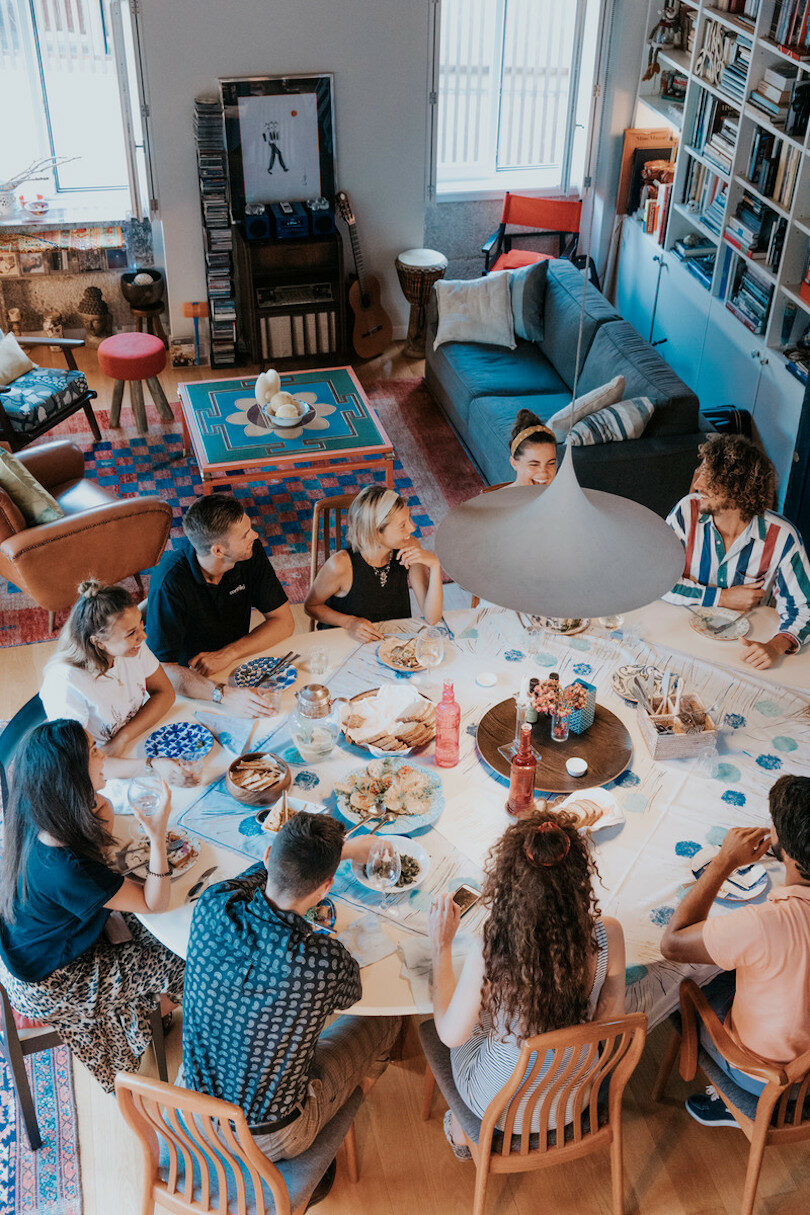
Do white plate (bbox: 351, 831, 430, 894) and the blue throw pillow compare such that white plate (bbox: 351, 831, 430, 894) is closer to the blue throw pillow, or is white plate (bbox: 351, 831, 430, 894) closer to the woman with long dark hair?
the woman with long dark hair

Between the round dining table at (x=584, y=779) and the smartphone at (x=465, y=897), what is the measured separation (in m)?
0.03

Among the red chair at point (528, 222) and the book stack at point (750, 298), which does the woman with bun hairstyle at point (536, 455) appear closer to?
the book stack at point (750, 298)

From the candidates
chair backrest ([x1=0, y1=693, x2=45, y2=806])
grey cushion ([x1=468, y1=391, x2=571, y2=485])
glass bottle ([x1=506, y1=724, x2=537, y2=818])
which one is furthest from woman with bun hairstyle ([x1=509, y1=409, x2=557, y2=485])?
chair backrest ([x1=0, y1=693, x2=45, y2=806])

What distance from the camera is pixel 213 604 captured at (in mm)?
3584

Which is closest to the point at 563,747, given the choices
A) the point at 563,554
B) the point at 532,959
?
the point at 532,959

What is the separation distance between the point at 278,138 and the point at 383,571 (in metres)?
3.86

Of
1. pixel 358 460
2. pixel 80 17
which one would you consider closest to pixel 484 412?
pixel 358 460

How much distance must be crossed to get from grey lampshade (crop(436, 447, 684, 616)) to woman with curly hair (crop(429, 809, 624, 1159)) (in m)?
0.48

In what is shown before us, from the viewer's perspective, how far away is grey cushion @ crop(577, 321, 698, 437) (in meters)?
5.08

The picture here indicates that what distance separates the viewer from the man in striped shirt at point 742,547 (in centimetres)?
344

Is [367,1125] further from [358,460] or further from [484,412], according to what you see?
[484,412]

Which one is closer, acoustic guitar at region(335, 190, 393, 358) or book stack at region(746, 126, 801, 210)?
book stack at region(746, 126, 801, 210)

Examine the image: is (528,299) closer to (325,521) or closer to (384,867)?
(325,521)

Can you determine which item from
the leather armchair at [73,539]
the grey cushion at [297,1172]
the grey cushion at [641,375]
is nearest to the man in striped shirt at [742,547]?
the grey cushion at [641,375]
